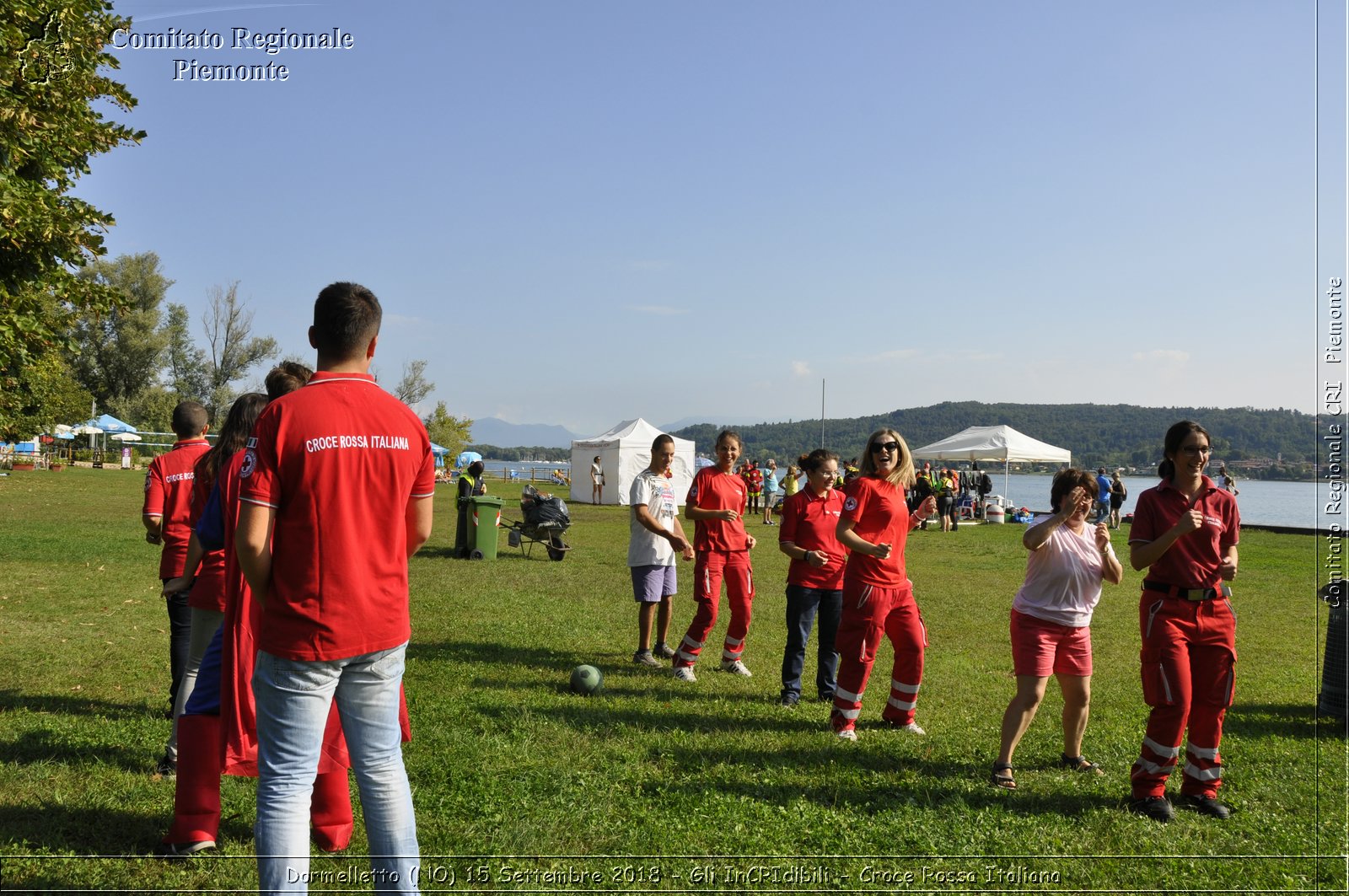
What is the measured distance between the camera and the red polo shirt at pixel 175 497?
17.2 feet

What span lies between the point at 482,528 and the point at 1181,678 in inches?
515

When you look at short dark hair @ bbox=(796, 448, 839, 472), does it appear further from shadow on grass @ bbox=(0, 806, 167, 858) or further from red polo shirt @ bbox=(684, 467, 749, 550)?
shadow on grass @ bbox=(0, 806, 167, 858)

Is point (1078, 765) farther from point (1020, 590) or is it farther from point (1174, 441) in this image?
point (1174, 441)

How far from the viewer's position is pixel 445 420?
87.1 metres

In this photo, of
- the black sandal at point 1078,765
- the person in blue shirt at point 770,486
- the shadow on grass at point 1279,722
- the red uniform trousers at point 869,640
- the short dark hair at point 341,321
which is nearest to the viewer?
the short dark hair at point 341,321

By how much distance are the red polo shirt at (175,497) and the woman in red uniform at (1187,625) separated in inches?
204

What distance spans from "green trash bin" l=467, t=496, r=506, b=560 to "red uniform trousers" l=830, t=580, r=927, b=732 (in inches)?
429

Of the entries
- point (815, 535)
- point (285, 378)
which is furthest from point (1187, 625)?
point (285, 378)

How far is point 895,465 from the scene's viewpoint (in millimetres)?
6219

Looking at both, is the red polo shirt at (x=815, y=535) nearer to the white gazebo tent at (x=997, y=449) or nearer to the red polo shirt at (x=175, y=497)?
the red polo shirt at (x=175, y=497)

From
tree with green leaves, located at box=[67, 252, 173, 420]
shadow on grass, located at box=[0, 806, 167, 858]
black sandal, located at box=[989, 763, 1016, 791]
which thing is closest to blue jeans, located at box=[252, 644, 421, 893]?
shadow on grass, located at box=[0, 806, 167, 858]

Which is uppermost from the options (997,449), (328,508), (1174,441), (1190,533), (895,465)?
(997,449)

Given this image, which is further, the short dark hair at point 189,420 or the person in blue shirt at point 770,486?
the person in blue shirt at point 770,486

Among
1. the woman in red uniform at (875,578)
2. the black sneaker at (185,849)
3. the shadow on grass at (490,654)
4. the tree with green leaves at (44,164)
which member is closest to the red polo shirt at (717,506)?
the shadow on grass at (490,654)
